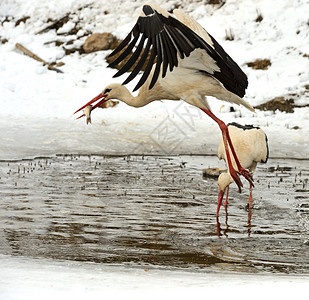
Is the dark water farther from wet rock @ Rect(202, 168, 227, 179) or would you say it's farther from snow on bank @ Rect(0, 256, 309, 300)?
snow on bank @ Rect(0, 256, 309, 300)

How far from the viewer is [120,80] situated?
15.4 meters

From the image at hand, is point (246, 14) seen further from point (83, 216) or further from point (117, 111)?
point (83, 216)

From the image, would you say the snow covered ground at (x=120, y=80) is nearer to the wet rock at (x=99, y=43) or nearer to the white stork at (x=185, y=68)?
the wet rock at (x=99, y=43)

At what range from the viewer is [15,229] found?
21.1 ft

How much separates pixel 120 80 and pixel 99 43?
2.98 meters

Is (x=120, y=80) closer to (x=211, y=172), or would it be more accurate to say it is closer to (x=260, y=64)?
(x=260, y=64)

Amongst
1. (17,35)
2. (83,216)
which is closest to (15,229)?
(83,216)

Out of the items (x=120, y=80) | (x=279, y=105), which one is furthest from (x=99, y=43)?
(x=279, y=105)

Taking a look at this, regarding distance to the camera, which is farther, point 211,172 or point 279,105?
point 279,105

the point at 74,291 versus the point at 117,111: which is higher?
the point at 117,111

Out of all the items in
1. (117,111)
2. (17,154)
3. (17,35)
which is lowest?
(17,154)

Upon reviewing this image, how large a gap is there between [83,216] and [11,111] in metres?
7.73

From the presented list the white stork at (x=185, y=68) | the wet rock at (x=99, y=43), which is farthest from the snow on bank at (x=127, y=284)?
the wet rock at (x=99, y=43)

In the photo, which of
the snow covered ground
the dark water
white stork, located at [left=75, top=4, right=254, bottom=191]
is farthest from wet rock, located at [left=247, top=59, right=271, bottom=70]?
white stork, located at [left=75, top=4, right=254, bottom=191]
